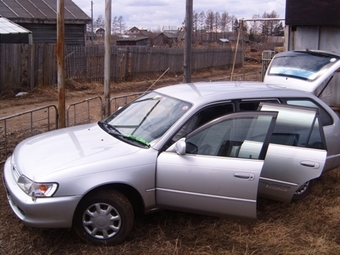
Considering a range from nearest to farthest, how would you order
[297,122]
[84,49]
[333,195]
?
[297,122] → [333,195] → [84,49]

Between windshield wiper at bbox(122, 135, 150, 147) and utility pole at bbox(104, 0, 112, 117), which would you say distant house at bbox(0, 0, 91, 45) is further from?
windshield wiper at bbox(122, 135, 150, 147)

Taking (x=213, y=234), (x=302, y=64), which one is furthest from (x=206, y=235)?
(x=302, y=64)

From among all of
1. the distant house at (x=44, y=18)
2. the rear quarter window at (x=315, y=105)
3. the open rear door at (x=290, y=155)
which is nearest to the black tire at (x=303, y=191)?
the open rear door at (x=290, y=155)

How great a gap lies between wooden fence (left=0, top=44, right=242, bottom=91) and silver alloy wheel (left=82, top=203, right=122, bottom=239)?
41.6ft

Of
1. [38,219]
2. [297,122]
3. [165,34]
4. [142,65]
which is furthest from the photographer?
[165,34]

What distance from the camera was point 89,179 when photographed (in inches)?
158

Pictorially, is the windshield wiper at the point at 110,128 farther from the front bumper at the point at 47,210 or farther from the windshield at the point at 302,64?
→ the windshield at the point at 302,64

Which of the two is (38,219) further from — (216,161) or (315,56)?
(315,56)

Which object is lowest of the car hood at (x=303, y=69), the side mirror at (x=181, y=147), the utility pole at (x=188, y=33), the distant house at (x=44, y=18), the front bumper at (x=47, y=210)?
the front bumper at (x=47, y=210)

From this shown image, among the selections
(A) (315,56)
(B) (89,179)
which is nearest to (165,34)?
(A) (315,56)

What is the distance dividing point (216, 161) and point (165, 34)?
2231 inches

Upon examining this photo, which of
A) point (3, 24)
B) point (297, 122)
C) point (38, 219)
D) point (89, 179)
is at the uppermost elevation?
point (3, 24)

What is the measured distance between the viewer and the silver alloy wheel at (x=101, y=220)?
413cm

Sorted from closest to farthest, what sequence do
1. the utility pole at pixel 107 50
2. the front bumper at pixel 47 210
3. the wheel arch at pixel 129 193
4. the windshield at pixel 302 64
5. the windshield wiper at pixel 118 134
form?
the front bumper at pixel 47 210, the wheel arch at pixel 129 193, the windshield wiper at pixel 118 134, the windshield at pixel 302 64, the utility pole at pixel 107 50
